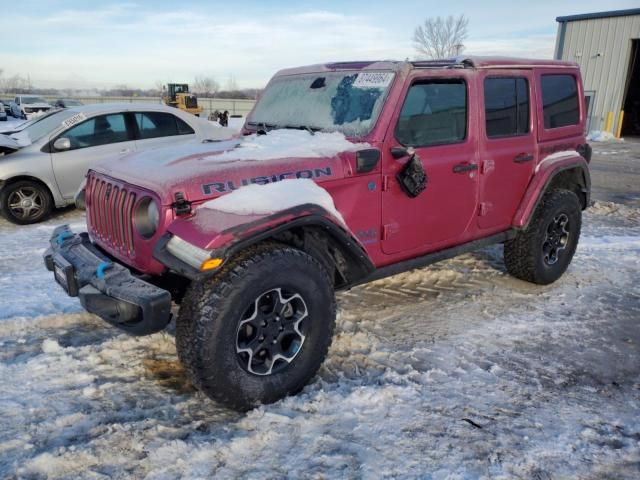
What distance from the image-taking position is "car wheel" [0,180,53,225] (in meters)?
6.98

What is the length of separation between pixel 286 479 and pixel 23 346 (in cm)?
→ 226

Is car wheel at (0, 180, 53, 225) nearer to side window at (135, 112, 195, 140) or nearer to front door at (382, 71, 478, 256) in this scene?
side window at (135, 112, 195, 140)

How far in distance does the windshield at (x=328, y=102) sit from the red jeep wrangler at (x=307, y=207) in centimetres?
1

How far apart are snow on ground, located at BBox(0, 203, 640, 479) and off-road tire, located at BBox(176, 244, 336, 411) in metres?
0.16

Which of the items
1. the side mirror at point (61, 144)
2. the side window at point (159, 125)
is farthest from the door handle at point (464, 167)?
the side mirror at point (61, 144)

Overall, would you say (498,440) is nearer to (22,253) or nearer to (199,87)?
(22,253)

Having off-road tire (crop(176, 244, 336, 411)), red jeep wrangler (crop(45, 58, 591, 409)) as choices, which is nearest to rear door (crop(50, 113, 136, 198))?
red jeep wrangler (crop(45, 58, 591, 409))

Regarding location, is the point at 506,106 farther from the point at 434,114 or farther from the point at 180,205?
the point at 180,205

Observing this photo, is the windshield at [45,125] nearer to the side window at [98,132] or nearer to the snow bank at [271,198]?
the side window at [98,132]

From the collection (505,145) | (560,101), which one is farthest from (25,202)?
(560,101)

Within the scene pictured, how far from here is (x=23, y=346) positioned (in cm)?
362

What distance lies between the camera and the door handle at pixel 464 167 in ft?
12.7

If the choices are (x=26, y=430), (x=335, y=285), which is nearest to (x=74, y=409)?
(x=26, y=430)

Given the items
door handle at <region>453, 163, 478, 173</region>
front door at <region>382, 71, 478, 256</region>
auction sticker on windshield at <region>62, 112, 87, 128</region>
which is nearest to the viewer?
front door at <region>382, 71, 478, 256</region>
